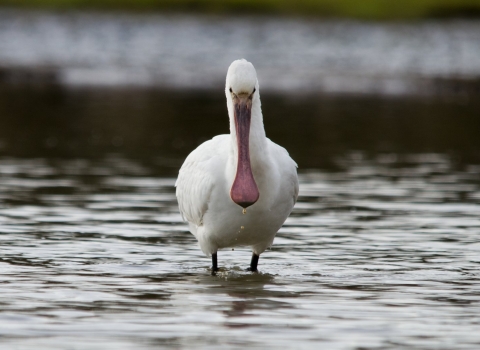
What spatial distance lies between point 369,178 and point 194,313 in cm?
797

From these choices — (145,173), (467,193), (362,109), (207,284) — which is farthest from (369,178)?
(362,109)

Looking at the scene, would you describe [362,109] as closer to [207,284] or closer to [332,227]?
[332,227]

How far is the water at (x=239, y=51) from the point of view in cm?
3425

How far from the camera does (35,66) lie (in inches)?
1412

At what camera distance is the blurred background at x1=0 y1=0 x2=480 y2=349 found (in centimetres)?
781

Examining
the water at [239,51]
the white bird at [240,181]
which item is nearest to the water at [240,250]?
the white bird at [240,181]

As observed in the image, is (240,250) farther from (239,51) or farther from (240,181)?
(239,51)

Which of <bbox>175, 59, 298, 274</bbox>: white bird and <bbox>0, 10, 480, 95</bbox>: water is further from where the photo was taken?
<bbox>0, 10, 480, 95</bbox>: water

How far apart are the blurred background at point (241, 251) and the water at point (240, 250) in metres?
0.03

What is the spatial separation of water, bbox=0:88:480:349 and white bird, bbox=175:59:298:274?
17.3 inches

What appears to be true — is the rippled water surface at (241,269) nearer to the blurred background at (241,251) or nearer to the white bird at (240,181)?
the blurred background at (241,251)

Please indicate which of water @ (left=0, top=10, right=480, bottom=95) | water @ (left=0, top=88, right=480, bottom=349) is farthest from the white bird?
water @ (left=0, top=10, right=480, bottom=95)

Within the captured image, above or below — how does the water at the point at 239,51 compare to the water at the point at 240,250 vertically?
above

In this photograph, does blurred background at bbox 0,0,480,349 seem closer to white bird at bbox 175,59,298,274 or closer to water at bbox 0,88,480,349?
water at bbox 0,88,480,349
